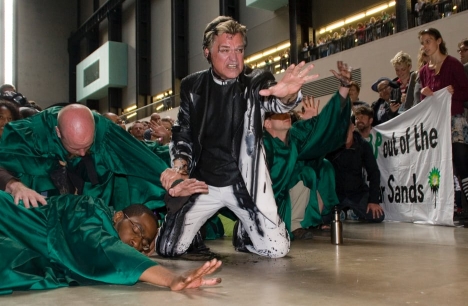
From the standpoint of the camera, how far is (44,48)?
112ft

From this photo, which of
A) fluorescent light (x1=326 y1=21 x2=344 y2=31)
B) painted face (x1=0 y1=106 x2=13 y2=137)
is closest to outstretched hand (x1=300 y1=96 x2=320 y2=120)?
painted face (x1=0 y1=106 x2=13 y2=137)

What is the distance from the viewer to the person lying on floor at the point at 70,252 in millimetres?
2482

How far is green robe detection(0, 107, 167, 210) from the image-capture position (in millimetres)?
3432

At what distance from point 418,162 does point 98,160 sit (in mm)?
4031

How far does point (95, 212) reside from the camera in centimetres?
273

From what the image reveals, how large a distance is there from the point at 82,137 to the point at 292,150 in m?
1.94

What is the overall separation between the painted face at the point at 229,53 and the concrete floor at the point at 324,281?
1.36 metres

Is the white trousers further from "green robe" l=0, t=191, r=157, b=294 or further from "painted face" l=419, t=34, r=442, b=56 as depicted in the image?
"painted face" l=419, t=34, r=442, b=56

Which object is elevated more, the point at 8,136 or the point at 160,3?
the point at 160,3

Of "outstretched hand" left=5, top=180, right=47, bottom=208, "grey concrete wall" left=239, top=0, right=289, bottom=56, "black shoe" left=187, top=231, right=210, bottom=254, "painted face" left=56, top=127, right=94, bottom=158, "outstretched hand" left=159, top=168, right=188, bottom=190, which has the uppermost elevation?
"grey concrete wall" left=239, top=0, right=289, bottom=56

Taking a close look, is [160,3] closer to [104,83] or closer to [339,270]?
[104,83]

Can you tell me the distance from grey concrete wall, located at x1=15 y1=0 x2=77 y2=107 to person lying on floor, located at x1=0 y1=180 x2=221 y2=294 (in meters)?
32.6

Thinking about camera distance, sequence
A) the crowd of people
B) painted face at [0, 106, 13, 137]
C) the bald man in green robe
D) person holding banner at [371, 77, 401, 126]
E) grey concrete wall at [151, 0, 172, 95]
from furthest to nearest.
A: 1. grey concrete wall at [151, 0, 172, 95]
2. person holding banner at [371, 77, 401, 126]
3. painted face at [0, 106, 13, 137]
4. the bald man in green robe
5. the crowd of people

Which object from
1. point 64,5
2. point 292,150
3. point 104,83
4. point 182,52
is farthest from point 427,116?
point 64,5
